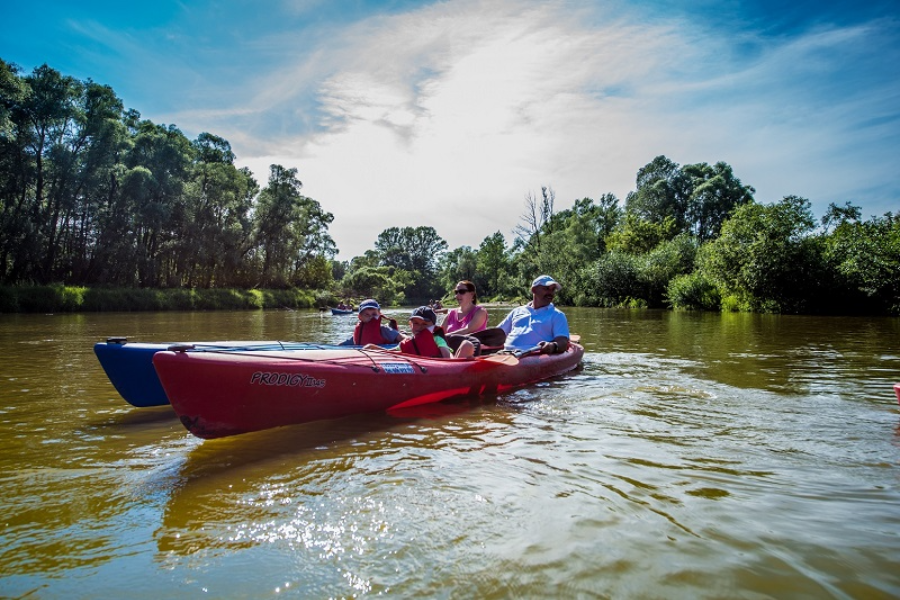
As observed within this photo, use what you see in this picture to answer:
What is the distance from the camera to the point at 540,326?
7.08 meters

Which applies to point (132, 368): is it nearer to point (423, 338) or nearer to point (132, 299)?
point (423, 338)

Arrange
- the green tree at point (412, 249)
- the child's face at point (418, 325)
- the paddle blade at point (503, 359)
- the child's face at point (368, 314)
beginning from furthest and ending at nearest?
the green tree at point (412, 249) → the child's face at point (368, 314) → the paddle blade at point (503, 359) → the child's face at point (418, 325)

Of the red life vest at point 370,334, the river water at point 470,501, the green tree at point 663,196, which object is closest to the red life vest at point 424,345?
the river water at point 470,501

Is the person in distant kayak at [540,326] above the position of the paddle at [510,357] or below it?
above

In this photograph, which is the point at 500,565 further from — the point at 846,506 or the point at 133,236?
the point at 133,236

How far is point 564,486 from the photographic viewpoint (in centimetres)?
318

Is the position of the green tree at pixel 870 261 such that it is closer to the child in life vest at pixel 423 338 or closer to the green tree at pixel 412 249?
the child in life vest at pixel 423 338

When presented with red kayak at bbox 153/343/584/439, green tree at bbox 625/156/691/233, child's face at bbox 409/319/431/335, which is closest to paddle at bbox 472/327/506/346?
red kayak at bbox 153/343/584/439

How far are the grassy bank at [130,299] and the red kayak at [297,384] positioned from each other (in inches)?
1017

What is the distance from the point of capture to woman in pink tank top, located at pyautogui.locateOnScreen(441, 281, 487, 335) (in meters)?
7.34

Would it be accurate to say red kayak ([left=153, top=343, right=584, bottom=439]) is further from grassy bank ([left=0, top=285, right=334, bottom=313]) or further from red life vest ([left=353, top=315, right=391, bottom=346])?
grassy bank ([left=0, top=285, right=334, bottom=313])

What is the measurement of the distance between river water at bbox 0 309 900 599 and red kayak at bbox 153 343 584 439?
20 centimetres

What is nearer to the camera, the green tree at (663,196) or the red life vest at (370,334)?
the red life vest at (370,334)

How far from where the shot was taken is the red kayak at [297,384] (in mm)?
3760
